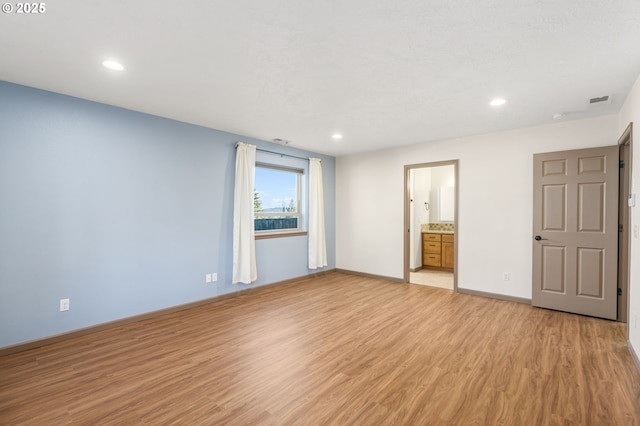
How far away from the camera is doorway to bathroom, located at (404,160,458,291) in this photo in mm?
6477

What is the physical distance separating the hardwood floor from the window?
188 cm

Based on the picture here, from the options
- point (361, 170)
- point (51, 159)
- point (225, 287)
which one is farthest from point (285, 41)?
point (361, 170)

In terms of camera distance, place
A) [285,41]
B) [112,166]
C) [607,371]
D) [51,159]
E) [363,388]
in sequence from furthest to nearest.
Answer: [112,166] → [51,159] → [607,371] → [363,388] → [285,41]

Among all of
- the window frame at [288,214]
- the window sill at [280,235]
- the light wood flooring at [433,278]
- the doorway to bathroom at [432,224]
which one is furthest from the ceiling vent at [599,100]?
the window sill at [280,235]

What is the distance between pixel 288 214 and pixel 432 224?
145 inches

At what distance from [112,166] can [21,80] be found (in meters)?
1.06

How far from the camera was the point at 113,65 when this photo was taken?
8.21ft

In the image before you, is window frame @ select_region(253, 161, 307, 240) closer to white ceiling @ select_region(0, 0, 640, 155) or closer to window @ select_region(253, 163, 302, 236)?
window @ select_region(253, 163, 302, 236)

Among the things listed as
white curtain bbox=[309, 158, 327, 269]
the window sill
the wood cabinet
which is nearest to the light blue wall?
the window sill

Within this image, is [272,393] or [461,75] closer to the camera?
[272,393]

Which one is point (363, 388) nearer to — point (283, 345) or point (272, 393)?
point (272, 393)

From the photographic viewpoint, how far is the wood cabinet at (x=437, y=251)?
6617 mm

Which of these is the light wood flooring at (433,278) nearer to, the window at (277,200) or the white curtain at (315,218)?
the white curtain at (315,218)

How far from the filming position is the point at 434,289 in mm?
5180
